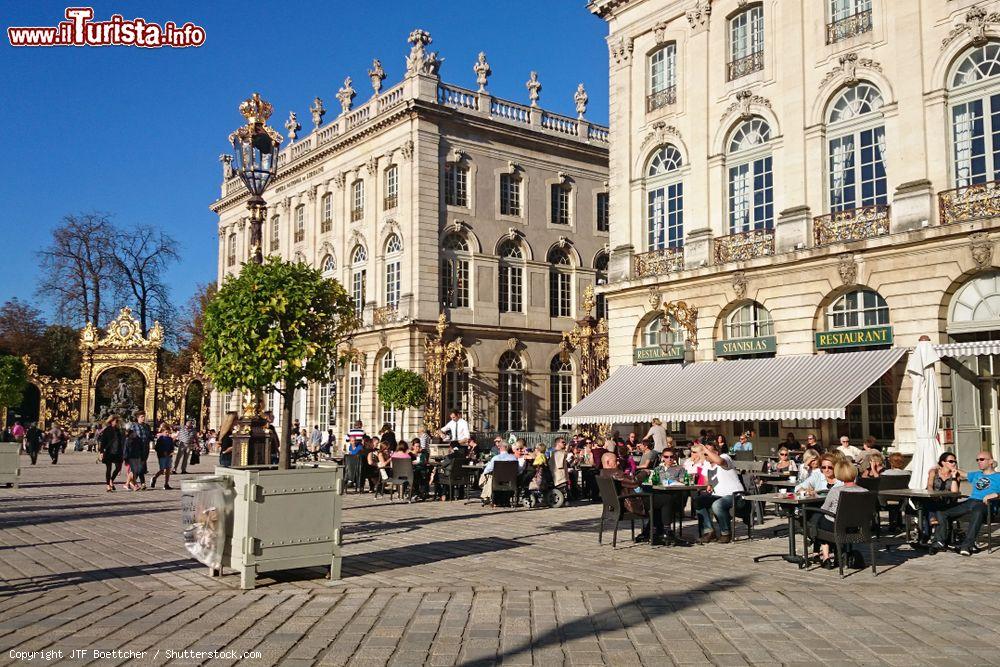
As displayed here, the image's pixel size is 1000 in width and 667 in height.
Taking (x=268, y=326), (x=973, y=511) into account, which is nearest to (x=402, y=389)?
(x=268, y=326)

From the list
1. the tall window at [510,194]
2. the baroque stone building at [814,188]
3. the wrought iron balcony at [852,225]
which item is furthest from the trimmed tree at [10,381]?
the wrought iron balcony at [852,225]

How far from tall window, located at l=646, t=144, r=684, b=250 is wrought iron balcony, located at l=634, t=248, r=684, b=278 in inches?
9.6

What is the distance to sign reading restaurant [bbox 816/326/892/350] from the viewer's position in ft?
62.6

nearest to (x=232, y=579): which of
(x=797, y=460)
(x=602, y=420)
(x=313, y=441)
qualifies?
(x=797, y=460)

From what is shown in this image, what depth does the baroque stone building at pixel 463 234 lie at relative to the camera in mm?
35688

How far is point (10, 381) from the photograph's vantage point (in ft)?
134

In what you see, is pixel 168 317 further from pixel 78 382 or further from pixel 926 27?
pixel 926 27

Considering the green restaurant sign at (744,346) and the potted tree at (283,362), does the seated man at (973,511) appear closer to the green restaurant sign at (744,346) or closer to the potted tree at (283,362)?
the potted tree at (283,362)

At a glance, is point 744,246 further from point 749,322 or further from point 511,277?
point 511,277

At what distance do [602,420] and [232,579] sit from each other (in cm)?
1489

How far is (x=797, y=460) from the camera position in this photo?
58.2 feet

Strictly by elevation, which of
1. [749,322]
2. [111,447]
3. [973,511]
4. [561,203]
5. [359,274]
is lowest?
[973,511]

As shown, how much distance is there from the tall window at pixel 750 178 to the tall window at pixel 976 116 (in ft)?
14.8

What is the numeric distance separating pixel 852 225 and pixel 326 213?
27.8m
